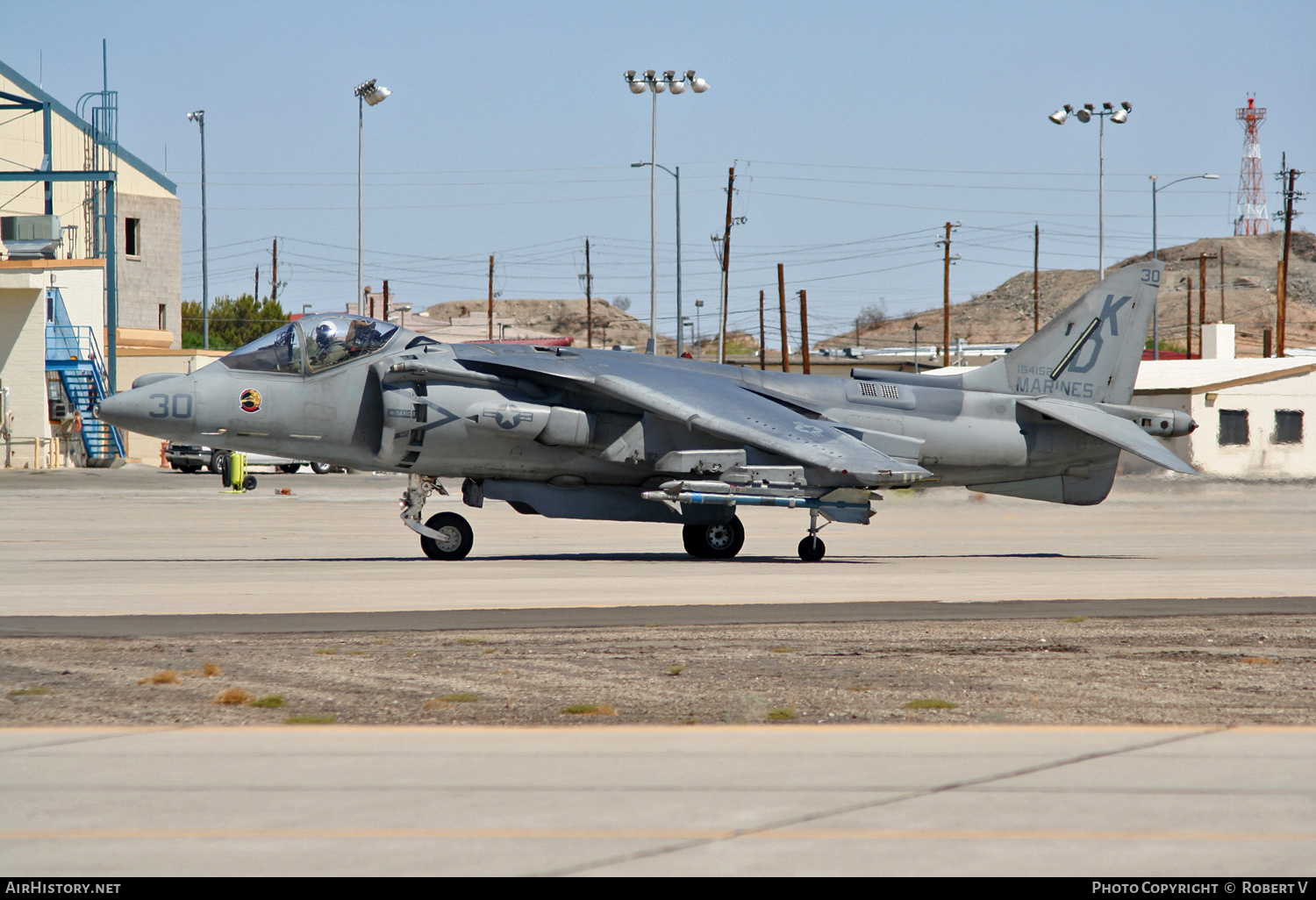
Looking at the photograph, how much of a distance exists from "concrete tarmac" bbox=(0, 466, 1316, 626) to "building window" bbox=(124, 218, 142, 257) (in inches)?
1646

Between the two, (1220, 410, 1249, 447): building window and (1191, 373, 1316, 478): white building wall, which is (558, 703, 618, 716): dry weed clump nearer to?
(1191, 373, 1316, 478): white building wall

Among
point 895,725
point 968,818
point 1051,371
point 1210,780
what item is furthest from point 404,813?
point 1051,371

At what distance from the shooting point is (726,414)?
743 inches

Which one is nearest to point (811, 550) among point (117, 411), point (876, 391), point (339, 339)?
point (876, 391)

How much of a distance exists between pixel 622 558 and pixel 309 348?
214 inches

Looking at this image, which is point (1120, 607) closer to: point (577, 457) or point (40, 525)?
point (577, 457)

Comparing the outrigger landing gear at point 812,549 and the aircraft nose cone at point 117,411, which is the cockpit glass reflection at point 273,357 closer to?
the aircraft nose cone at point 117,411

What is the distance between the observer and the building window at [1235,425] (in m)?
43.4

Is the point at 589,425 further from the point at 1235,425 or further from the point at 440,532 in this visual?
the point at 1235,425

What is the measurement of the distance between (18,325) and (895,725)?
51734 millimetres

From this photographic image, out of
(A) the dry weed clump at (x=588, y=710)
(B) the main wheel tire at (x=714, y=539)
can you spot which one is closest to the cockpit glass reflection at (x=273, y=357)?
(B) the main wheel tire at (x=714, y=539)

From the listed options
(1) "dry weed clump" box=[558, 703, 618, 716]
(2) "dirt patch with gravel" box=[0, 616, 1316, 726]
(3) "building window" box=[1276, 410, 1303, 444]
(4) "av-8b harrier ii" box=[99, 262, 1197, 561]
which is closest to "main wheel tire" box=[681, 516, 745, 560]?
(4) "av-8b harrier ii" box=[99, 262, 1197, 561]

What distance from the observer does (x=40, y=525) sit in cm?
2478
